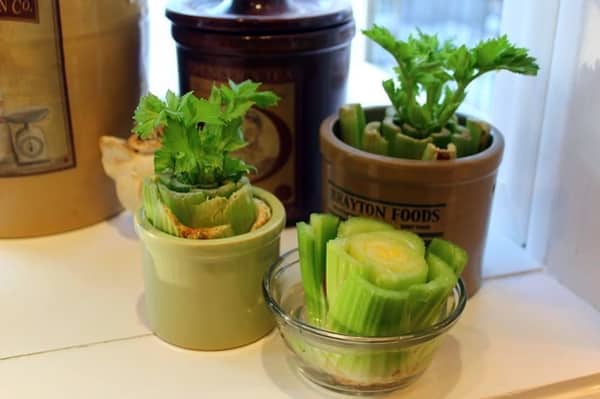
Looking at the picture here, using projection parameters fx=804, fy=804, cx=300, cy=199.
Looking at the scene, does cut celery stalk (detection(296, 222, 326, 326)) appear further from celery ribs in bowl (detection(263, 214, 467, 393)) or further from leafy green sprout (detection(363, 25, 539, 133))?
leafy green sprout (detection(363, 25, 539, 133))

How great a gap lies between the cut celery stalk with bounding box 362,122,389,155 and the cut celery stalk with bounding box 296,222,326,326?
0.09 metres

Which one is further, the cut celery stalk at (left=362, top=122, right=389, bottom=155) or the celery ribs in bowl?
the cut celery stalk at (left=362, top=122, right=389, bottom=155)

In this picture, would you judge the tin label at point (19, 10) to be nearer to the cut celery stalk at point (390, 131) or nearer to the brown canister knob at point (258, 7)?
the brown canister knob at point (258, 7)

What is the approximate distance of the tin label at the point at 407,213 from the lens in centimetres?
55

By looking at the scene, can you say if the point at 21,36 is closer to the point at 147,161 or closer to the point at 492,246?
the point at 147,161

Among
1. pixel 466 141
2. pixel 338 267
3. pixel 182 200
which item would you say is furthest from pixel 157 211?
pixel 466 141

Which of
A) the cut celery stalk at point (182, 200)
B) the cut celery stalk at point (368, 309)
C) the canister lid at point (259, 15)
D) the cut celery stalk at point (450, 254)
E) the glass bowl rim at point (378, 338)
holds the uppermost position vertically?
the canister lid at point (259, 15)

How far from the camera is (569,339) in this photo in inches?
21.8

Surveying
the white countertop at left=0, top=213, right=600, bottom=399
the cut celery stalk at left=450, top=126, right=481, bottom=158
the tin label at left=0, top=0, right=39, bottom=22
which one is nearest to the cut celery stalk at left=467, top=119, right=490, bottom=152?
the cut celery stalk at left=450, top=126, right=481, bottom=158

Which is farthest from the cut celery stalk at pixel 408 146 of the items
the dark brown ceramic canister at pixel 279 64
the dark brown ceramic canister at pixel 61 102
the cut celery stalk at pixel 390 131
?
the dark brown ceramic canister at pixel 61 102

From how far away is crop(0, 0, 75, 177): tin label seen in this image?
1.94ft

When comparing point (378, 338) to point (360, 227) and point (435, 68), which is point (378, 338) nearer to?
point (360, 227)

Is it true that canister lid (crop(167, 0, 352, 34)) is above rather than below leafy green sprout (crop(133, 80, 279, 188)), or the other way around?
above

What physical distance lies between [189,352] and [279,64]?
23 cm
